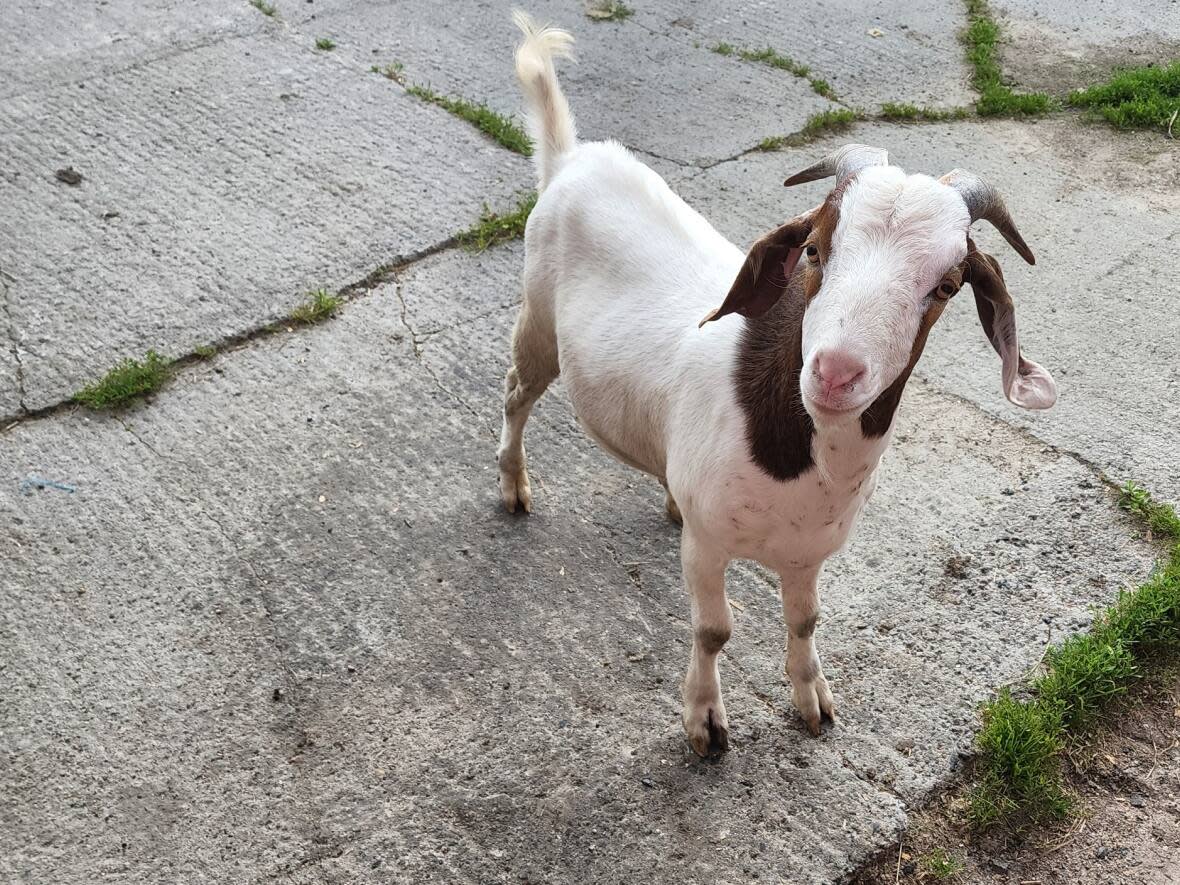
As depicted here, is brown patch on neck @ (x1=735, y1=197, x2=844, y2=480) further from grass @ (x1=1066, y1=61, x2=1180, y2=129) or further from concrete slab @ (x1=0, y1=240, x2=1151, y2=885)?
grass @ (x1=1066, y1=61, x2=1180, y2=129)

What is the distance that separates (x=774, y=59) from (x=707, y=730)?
450 centimetres

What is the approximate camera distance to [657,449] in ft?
9.59

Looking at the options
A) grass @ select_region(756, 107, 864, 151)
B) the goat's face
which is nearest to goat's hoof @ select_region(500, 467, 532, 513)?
the goat's face

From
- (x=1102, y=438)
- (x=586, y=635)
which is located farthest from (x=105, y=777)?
(x=1102, y=438)

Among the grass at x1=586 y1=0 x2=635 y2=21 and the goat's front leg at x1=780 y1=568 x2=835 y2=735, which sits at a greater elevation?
the grass at x1=586 y1=0 x2=635 y2=21

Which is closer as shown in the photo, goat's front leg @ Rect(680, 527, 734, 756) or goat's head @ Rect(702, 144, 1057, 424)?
goat's head @ Rect(702, 144, 1057, 424)

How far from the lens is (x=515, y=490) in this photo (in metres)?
3.61

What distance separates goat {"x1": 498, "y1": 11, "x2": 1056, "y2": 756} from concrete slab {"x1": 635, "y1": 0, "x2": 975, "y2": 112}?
3120 mm

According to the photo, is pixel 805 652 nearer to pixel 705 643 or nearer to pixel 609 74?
pixel 705 643

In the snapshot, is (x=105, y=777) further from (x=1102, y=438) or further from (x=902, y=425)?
(x=1102, y=438)

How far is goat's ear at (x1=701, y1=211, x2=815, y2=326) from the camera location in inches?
90.5

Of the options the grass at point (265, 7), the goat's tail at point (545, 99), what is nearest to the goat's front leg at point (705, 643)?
the goat's tail at point (545, 99)

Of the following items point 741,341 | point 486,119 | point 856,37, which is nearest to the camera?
point 741,341

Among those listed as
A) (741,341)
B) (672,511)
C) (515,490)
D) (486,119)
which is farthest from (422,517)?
(486,119)
